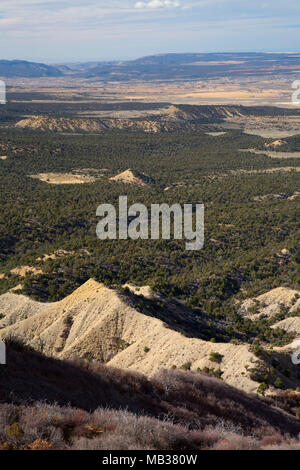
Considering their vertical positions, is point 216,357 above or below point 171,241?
above

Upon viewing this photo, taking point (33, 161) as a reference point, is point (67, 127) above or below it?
above

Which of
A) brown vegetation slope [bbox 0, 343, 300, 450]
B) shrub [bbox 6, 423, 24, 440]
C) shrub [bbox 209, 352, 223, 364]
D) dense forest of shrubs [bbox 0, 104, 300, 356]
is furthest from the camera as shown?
dense forest of shrubs [bbox 0, 104, 300, 356]

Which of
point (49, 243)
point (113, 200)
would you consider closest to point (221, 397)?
point (49, 243)

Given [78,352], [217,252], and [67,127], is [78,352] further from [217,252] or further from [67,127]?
[67,127]

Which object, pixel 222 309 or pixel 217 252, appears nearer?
pixel 222 309

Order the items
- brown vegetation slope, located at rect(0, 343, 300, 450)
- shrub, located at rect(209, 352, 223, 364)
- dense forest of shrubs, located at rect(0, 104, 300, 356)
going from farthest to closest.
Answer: dense forest of shrubs, located at rect(0, 104, 300, 356) → shrub, located at rect(209, 352, 223, 364) → brown vegetation slope, located at rect(0, 343, 300, 450)

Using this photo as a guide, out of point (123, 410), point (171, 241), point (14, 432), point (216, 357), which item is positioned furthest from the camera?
point (171, 241)

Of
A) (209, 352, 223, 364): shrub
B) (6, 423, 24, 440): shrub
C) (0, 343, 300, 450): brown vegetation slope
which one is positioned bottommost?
(209, 352, 223, 364): shrub

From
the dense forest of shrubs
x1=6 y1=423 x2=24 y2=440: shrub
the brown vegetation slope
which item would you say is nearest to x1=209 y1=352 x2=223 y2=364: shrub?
the brown vegetation slope

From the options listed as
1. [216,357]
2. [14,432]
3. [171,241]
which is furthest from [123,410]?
[171,241]

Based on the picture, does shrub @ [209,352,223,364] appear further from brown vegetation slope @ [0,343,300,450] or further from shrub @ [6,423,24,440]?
shrub @ [6,423,24,440]

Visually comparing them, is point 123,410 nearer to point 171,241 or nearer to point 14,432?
point 14,432
